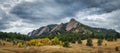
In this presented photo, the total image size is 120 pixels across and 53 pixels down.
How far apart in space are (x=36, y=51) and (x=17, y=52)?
16669 millimetres

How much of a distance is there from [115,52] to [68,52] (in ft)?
149

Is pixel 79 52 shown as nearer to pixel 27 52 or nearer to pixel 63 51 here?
pixel 63 51

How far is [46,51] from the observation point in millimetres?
171000

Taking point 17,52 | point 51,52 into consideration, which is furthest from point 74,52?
point 17,52

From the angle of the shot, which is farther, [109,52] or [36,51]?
[109,52]

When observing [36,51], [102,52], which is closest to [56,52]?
[36,51]

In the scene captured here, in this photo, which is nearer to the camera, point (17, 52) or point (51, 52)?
point (17, 52)

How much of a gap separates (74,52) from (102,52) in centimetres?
2956

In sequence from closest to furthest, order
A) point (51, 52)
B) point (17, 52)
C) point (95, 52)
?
point (17, 52) → point (51, 52) → point (95, 52)

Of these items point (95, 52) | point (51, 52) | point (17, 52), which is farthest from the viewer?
point (95, 52)

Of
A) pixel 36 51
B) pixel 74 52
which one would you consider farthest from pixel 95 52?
pixel 36 51

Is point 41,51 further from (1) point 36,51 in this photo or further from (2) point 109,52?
(2) point 109,52

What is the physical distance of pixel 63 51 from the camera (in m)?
174

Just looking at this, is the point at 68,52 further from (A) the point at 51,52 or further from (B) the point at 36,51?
(B) the point at 36,51
